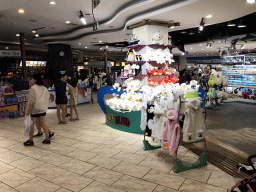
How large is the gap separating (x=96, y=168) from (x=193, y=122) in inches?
68.1

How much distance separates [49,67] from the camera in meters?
12.4

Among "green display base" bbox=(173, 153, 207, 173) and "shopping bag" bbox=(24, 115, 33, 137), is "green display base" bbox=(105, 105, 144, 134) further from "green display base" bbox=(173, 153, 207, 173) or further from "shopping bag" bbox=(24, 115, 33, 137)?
"shopping bag" bbox=(24, 115, 33, 137)

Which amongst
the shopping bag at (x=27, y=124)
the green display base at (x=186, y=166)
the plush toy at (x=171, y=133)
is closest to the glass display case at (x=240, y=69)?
the green display base at (x=186, y=166)

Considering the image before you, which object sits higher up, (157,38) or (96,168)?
(157,38)

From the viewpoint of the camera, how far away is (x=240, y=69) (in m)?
9.23

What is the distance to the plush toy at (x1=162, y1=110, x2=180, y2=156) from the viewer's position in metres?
3.14

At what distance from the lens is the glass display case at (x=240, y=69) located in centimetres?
888

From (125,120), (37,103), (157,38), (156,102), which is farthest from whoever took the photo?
(157,38)

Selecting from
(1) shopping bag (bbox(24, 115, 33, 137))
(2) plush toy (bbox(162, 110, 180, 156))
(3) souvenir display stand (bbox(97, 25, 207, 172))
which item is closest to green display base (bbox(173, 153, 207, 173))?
(3) souvenir display stand (bbox(97, 25, 207, 172))

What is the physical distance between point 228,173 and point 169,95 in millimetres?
1478

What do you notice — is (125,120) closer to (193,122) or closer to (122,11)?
(193,122)

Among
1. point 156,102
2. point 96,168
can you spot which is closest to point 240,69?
point 156,102

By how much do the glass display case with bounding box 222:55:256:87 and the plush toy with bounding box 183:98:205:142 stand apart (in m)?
7.15

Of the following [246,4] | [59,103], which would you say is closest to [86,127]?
[59,103]
